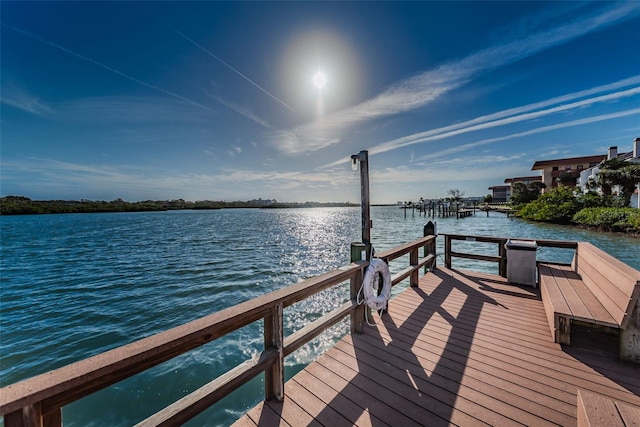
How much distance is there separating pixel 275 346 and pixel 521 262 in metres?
4.80

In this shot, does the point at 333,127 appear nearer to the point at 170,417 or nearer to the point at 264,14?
the point at 264,14

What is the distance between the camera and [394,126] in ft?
40.5

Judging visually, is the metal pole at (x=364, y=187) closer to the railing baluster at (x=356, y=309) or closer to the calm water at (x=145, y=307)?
the railing baluster at (x=356, y=309)

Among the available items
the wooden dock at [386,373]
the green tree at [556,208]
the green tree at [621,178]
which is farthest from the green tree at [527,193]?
the wooden dock at [386,373]

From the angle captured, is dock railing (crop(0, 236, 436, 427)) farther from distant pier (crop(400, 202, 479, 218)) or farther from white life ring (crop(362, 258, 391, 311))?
distant pier (crop(400, 202, 479, 218))

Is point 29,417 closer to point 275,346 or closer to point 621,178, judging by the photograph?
point 275,346

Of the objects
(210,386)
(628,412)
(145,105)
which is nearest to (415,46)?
(628,412)

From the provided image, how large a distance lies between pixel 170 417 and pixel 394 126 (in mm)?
13196

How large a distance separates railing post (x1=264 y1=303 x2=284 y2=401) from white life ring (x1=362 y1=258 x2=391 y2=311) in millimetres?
1312

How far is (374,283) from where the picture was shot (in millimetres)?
3178

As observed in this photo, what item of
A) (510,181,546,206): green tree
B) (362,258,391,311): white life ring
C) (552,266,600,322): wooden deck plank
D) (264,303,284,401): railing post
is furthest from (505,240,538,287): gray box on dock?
(510,181,546,206): green tree

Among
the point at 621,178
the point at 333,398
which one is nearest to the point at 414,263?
the point at 333,398

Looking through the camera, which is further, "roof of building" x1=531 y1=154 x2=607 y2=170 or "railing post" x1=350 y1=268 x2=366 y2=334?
"roof of building" x1=531 y1=154 x2=607 y2=170

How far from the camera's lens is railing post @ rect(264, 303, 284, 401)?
1.87m
